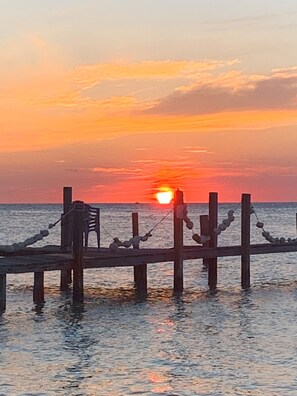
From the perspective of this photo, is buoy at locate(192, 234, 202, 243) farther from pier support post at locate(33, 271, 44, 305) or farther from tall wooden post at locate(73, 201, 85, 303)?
pier support post at locate(33, 271, 44, 305)

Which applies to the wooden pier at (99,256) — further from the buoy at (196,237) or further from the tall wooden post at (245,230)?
the buoy at (196,237)

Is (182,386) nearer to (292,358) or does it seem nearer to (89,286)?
(292,358)

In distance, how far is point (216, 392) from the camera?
12266mm

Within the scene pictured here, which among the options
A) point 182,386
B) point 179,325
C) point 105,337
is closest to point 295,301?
point 179,325

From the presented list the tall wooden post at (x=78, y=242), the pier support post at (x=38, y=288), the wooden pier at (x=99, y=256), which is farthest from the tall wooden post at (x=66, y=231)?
the tall wooden post at (x=78, y=242)

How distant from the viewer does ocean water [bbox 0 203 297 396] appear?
12.7m

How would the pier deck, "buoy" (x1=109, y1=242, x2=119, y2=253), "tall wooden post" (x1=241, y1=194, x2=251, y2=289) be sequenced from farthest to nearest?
"tall wooden post" (x1=241, y1=194, x2=251, y2=289) < "buoy" (x1=109, y1=242, x2=119, y2=253) < the pier deck

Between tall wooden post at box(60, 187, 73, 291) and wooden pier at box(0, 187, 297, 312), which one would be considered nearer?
wooden pier at box(0, 187, 297, 312)

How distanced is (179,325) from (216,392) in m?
Answer: 6.12

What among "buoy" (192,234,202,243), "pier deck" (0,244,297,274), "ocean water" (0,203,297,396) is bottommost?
"ocean water" (0,203,297,396)

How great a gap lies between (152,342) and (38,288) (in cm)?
597

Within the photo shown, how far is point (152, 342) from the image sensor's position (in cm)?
1614

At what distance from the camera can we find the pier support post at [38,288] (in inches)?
819

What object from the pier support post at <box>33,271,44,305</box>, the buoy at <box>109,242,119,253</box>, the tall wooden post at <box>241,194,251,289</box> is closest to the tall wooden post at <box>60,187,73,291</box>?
the buoy at <box>109,242,119,253</box>
